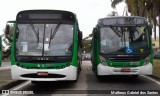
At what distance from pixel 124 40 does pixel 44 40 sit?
4114 mm

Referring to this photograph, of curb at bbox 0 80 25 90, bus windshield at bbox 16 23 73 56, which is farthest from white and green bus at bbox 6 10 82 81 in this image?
curb at bbox 0 80 25 90

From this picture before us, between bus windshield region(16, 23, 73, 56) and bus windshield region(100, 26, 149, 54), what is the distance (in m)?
2.67

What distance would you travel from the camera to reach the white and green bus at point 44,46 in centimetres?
1523

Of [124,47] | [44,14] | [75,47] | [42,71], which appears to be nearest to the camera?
[42,71]

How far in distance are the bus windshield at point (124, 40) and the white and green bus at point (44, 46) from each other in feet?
8.04

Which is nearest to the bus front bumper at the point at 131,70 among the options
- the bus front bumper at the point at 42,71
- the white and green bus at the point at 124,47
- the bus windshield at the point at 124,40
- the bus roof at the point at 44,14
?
the white and green bus at the point at 124,47

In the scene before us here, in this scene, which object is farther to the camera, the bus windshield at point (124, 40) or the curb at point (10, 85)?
the bus windshield at point (124, 40)

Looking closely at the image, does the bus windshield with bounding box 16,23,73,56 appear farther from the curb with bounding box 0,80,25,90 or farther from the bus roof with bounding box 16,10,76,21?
the curb with bounding box 0,80,25,90

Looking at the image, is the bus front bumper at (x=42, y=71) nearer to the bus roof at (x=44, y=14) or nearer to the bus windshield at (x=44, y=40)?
the bus windshield at (x=44, y=40)

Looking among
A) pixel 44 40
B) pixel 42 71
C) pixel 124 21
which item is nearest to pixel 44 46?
pixel 44 40

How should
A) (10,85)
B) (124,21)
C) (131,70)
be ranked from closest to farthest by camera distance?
(10,85)
(131,70)
(124,21)

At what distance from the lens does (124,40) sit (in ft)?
59.2

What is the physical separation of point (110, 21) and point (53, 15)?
3.49 m

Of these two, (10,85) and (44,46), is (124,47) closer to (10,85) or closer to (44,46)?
(44,46)
